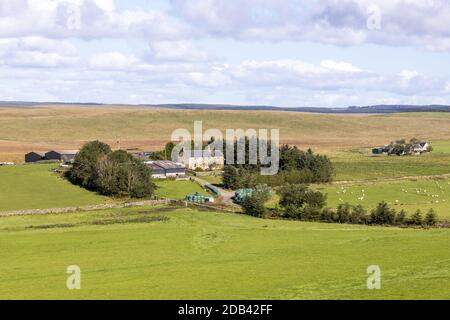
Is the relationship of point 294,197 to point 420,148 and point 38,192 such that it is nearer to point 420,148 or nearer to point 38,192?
point 38,192

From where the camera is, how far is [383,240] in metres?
53.0

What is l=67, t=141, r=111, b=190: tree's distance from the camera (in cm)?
8412

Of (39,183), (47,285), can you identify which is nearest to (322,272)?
(47,285)

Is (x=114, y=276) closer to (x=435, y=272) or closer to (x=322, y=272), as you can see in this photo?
(x=322, y=272)

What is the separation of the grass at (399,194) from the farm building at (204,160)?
25.8 metres

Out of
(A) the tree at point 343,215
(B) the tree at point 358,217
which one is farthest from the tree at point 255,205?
(B) the tree at point 358,217

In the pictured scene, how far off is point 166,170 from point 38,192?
66.3 feet

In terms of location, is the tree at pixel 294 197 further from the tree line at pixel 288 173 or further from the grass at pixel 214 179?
the grass at pixel 214 179

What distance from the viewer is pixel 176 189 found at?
8650cm

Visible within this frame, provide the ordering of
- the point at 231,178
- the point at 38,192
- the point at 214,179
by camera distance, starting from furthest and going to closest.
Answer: the point at 214,179
the point at 231,178
the point at 38,192

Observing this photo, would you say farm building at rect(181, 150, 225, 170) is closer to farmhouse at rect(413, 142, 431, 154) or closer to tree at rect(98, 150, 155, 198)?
tree at rect(98, 150, 155, 198)

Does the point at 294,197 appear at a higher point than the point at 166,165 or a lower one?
lower

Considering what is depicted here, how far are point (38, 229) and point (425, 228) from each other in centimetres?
3026

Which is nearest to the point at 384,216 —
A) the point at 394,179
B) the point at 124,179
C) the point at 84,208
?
the point at 84,208
